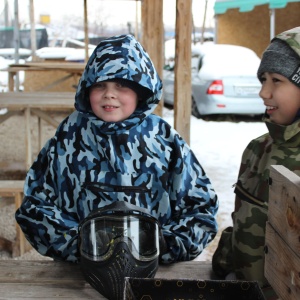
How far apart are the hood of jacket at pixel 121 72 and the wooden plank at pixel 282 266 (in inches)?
29.2

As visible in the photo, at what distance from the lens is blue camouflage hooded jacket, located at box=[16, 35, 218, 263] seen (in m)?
1.81

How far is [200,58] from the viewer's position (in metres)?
12.6

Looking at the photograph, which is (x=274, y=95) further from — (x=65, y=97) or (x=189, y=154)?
(x=65, y=97)

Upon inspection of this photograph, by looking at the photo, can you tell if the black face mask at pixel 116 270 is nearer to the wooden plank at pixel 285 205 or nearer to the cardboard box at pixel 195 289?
the cardboard box at pixel 195 289

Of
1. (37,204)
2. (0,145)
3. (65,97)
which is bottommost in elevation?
(0,145)

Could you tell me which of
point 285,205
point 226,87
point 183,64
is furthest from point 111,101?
point 226,87

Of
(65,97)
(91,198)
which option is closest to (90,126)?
(91,198)

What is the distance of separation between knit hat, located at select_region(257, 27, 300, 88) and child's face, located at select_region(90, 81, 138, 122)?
1.48ft

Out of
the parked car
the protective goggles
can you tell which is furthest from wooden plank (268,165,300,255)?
the parked car

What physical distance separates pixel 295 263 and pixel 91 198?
90 cm

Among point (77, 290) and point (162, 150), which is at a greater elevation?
point (162, 150)

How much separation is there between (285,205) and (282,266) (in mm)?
130

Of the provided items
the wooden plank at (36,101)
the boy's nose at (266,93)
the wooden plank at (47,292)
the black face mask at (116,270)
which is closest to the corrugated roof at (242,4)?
the wooden plank at (36,101)

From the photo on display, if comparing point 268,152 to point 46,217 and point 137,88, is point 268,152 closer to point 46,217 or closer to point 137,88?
point 137,88
